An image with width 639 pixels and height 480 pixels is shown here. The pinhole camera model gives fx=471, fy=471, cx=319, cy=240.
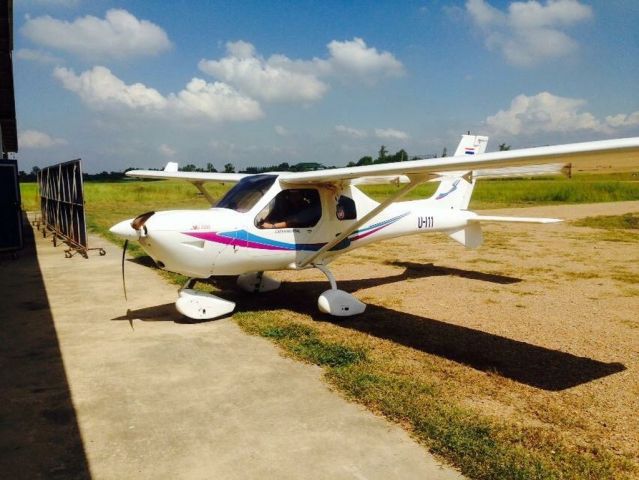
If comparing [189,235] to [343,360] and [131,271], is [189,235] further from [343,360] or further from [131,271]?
[131,271]

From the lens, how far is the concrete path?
3.42 metres

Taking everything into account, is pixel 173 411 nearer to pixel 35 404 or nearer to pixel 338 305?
pixel 35 404

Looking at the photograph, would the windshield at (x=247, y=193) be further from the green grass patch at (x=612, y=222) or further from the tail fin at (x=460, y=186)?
the green grass patch at (x=612, y=222)

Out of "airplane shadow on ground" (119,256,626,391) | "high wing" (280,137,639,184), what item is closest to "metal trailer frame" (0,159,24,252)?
"airplane shadow on ground" (119,256,626,391)

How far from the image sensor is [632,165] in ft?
15.8

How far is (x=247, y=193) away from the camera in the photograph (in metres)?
7.32

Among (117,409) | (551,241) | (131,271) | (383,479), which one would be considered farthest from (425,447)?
(551,241)

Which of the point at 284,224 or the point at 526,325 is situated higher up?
the point at 284,224

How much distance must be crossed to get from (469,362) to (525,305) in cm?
324

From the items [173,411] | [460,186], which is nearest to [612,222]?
[460,186]

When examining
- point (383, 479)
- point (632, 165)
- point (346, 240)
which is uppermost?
point (632, 165)

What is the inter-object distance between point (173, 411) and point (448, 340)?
3631 mm

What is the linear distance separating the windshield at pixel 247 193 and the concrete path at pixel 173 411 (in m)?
1.78

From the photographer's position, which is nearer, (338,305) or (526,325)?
(526,325)
